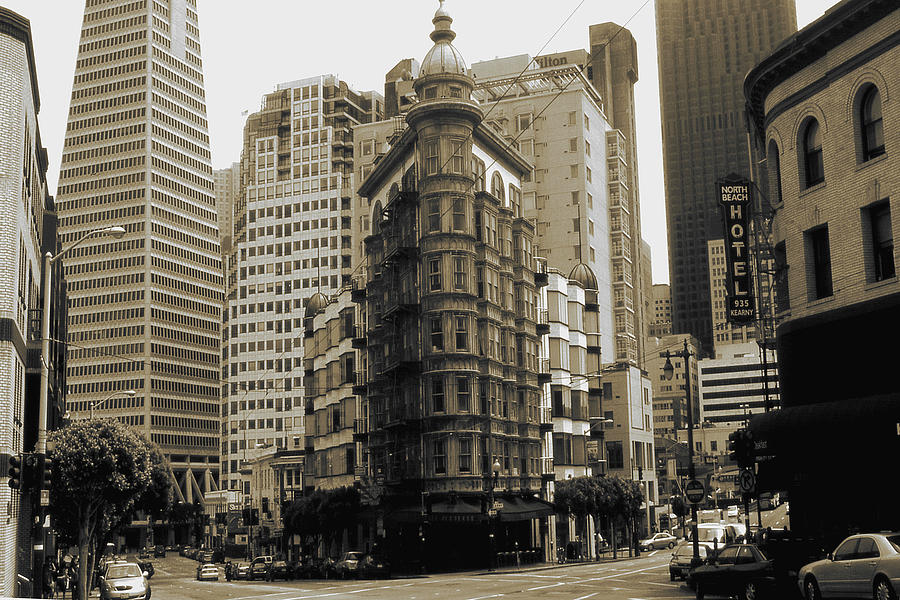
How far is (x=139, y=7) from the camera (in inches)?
7308

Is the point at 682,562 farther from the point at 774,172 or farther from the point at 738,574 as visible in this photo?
the point at 774,172

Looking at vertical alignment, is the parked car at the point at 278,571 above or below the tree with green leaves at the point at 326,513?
below

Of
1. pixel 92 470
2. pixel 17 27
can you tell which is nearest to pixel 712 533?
pixel 92 470

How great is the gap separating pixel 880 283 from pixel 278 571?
152 ft

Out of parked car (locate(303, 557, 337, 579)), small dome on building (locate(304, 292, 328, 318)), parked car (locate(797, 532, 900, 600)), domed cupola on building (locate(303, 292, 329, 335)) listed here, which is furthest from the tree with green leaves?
parked car (locate(797, 532, 900, 600))

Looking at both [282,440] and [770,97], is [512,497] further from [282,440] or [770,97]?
[282,440]

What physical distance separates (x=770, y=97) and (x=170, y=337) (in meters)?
160

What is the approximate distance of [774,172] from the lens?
36562 millimetres

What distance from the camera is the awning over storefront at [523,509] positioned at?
200 ft

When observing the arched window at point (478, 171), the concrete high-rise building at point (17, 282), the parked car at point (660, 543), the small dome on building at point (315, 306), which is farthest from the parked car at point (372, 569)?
the small dome on building at point (315, 306)

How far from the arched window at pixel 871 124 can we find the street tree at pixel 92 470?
3066 centimetres

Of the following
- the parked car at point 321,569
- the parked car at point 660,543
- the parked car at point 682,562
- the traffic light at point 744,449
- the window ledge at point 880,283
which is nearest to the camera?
the window ledge at point 880,283

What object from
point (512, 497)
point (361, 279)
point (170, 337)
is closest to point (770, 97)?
point (512, 497)

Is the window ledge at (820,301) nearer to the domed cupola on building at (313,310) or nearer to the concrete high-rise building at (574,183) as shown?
the domed cupola on building at (313,310)
